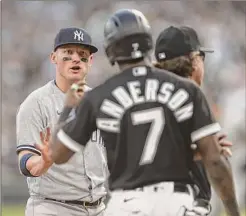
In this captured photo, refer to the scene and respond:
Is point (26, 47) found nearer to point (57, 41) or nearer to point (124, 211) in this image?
point (57, 41)

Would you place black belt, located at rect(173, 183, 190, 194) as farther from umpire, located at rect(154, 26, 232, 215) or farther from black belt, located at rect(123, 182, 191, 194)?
umpire, located at rect(154, 26, 232, 215)

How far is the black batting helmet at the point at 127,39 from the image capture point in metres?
4.09

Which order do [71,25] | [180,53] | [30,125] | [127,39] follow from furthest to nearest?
1. [71,25]
2. [30,125]
3. [180,53]
4. [127,39]

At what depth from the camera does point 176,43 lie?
4.58 m

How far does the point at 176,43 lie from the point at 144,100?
2.39ft

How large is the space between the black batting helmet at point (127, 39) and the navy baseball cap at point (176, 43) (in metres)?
0.41

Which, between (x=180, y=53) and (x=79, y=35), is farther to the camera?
(x=79, y=35)

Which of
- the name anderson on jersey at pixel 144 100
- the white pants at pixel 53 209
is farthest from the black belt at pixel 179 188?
the white pants at pixel 53 209

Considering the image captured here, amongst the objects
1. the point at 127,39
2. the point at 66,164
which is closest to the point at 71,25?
the point at 66,164

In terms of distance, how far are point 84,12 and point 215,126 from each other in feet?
38.7

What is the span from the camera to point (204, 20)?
50.4ft

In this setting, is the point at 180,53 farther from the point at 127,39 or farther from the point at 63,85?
the point at 63,85

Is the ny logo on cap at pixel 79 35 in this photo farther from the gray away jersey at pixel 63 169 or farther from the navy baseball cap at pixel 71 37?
the gray away jersey at pixel 63 169

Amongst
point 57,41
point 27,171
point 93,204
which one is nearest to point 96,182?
point 93,204
